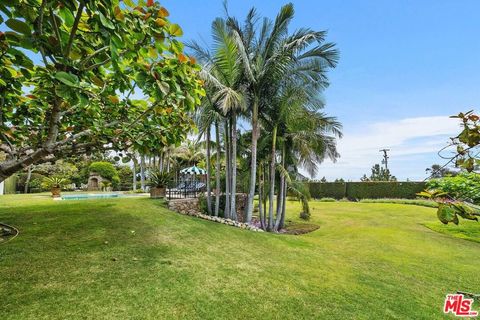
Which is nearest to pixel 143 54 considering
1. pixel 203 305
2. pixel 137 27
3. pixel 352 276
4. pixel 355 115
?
pixel 137 27

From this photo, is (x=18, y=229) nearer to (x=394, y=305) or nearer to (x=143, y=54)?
(x=143, y=54)

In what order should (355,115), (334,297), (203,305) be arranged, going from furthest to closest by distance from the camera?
1. (355,115)
2. (334,297)
3. (203,305)

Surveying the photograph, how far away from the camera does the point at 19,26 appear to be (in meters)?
2.16

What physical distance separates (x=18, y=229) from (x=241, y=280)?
15.0 feet

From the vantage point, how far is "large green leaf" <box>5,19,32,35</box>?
2.10 metres

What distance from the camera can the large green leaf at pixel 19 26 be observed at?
6.89ft

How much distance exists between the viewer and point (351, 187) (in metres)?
26.8

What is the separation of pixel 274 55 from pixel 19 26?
30.4 feet

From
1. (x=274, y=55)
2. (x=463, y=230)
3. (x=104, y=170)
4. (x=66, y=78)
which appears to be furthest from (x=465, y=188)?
(x=104, y=170)

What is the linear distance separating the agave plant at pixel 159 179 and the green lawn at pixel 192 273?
3.76 meters

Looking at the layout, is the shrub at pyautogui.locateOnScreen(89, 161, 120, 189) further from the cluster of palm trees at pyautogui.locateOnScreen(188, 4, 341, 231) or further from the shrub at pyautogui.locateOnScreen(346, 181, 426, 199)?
the shrub at pyautogui.locateOnScreen(346, 181, 426, 199)

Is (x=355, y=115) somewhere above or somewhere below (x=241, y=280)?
above

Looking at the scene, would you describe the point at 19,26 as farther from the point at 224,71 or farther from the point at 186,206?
the point at 186,206

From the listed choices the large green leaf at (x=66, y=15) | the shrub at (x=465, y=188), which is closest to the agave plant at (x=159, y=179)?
the shrub at (x=465, y=188)
